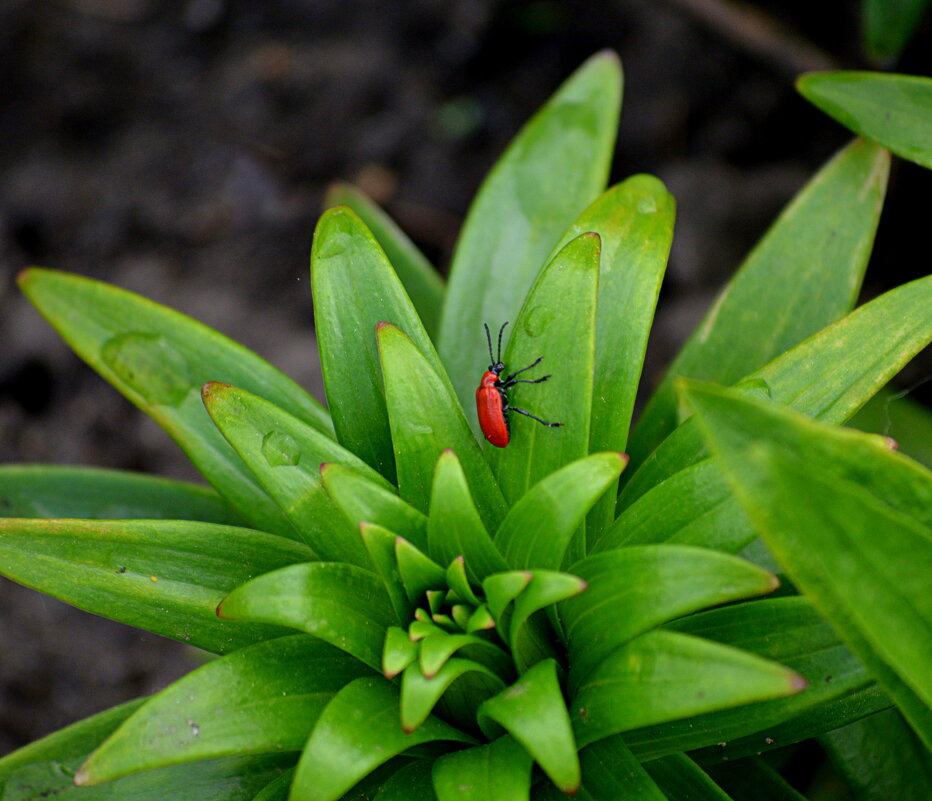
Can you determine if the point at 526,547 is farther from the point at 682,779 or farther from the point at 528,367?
the point at 682,779

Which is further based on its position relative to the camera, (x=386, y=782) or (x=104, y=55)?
(x=104, y=55)

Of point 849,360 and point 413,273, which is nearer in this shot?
point 849,360

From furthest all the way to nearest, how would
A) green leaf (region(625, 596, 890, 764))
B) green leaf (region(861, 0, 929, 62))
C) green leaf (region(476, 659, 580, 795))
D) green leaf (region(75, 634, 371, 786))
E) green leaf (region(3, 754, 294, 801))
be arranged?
green leaf (region(861, 0, 929, 62)) < green leaf (region(3, 754, 294, 801)) < green leaf (region(625, 596, 890, 764)) < green leaf (region(75, 634, 371, 786)) < green leaf (region(476, 659, 580, 795))

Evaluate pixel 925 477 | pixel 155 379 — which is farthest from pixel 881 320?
pixel 155 379

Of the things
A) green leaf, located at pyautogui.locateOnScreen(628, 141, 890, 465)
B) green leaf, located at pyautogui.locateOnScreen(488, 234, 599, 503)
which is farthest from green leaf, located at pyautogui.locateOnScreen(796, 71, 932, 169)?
green leaf, located at pyautogui.locateOnScreen(488, 234, 599, 503)

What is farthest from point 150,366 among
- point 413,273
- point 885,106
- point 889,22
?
point 889,22

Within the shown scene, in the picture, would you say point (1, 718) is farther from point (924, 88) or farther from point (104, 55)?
point (924, 88)

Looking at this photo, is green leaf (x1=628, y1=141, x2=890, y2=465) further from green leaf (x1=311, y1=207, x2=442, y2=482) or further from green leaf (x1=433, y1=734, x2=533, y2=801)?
green leaf (x1=433, y1=734, x2=533, y2=801)
